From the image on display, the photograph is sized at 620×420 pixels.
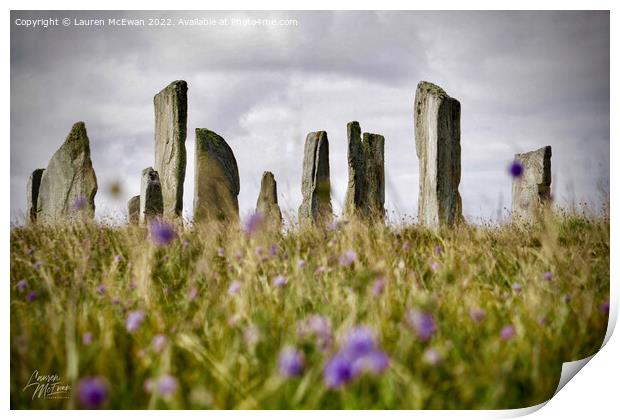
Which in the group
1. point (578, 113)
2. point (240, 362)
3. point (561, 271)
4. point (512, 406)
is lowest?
point (512, 406)

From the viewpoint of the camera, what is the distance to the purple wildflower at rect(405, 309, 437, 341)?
2.12 meters

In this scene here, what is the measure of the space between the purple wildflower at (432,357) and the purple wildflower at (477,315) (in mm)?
424

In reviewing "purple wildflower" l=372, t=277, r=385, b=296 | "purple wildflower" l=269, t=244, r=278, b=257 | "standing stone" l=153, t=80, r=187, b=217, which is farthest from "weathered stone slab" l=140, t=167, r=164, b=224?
"purple wildflower" l=372, t=277, r=385, b=296

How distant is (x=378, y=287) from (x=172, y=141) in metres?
5.56

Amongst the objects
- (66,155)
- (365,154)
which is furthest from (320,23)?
(365,154)

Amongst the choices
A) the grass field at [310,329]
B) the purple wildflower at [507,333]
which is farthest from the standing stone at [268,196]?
the purple wildflower at [507,333]

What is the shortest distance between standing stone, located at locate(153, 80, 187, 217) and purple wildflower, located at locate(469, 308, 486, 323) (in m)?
5.43

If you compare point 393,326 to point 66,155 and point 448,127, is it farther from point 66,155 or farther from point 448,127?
point 66,155

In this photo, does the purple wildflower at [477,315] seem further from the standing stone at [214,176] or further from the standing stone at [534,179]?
the standing stone at [534,179]

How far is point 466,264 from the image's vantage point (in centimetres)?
334

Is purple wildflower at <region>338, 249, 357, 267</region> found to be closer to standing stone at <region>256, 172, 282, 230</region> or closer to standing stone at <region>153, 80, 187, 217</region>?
standing stone at <region>153, 80, 187, 217</region>

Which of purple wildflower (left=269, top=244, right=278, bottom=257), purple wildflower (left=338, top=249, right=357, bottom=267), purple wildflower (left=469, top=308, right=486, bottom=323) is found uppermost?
purple wildflower (left=269, top=244, right=278, bottom=257)

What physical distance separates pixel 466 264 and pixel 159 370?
6.31 feet
